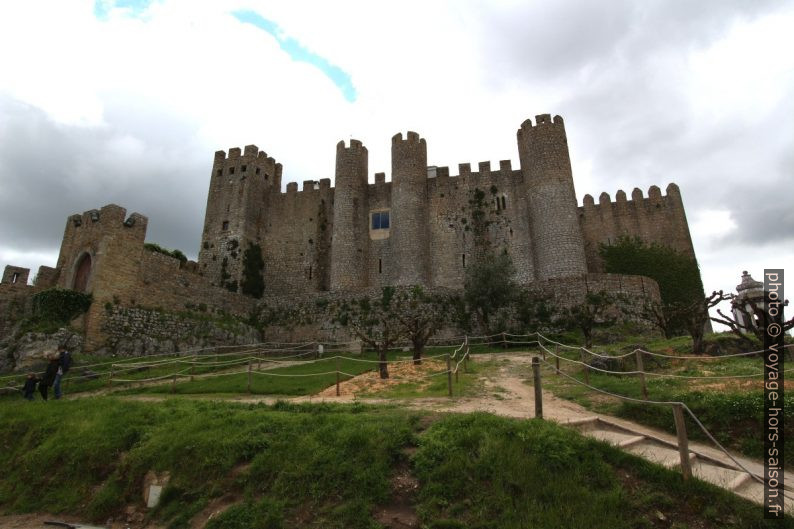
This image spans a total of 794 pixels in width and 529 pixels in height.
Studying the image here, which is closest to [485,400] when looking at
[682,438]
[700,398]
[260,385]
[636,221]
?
[700,398]

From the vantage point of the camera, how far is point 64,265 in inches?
882

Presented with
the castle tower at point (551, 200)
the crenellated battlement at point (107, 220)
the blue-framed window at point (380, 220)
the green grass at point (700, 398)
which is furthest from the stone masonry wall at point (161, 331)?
the castle tower at point (551, 200)

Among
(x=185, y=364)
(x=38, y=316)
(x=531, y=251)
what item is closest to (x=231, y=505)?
(x=185, y=364)

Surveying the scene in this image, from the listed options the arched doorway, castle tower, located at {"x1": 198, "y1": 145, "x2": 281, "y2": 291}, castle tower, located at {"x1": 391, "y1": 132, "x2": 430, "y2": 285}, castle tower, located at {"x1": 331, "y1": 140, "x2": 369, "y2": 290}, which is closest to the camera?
the arched doorway

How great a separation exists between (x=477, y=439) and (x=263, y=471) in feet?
10.8

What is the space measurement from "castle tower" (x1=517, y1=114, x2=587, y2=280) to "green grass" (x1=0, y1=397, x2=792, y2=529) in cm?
2313

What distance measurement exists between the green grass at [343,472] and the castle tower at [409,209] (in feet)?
74.5

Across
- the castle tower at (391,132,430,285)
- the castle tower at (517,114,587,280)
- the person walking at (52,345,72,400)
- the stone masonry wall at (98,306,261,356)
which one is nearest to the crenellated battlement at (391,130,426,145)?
the castle tower at (391,132,430,285)

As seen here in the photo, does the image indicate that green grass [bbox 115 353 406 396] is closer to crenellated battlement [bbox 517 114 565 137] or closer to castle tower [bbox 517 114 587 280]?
castle tower [bbox 517 114 587 280]

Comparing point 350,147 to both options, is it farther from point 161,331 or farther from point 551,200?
point 161,331

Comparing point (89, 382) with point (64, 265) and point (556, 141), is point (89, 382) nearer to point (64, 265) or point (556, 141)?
point (64, 265)

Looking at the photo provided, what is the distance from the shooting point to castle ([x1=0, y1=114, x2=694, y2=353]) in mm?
29984

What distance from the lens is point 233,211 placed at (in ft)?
115

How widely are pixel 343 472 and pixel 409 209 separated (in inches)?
1079
